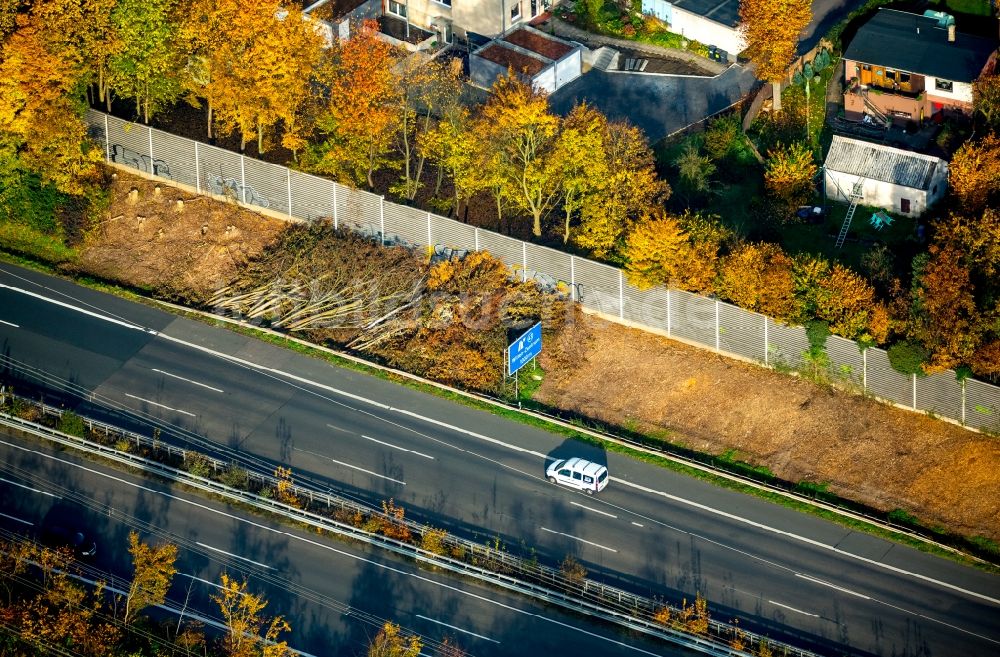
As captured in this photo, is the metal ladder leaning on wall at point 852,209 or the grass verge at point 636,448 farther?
the metal ladder leaning on wall at point 852,209

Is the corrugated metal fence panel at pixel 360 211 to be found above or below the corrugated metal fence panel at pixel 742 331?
above

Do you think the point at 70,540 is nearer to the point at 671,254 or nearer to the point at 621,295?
the point at 621,295

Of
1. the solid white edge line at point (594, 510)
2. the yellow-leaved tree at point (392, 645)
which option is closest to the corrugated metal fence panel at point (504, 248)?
the solid white edge line at point (594, 510)

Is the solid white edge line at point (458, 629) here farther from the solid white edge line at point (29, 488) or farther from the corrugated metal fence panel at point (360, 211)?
the corrugated metal fence panel at point (360, 211)

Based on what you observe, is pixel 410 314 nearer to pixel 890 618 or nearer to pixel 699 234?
pixel 699 234

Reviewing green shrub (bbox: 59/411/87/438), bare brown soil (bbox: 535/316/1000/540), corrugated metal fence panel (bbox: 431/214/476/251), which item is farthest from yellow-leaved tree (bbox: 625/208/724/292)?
green shrub (bbox: 59/411/87/438)

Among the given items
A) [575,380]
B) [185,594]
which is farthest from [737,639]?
[185,594]
